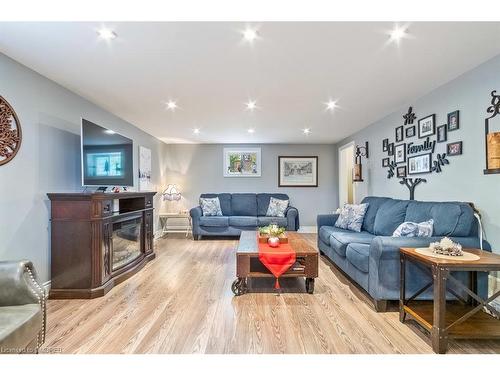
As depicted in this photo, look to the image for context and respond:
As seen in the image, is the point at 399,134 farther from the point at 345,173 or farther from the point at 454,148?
the point at 345,173

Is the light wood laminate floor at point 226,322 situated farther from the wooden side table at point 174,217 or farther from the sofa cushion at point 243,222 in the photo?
the wooden side table at point 174,217

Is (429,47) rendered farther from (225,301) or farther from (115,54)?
(225,301)

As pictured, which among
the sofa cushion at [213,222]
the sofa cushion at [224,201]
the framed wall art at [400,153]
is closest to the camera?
the framed wall art at [400,153]

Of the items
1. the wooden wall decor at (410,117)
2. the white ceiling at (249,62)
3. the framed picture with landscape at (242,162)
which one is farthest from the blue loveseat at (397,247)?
the framed picture with landscape at (242,162)

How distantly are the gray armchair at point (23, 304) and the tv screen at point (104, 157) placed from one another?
1474mm

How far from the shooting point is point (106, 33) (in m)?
1.82

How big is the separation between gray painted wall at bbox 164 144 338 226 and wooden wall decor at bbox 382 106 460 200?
2.45 metres

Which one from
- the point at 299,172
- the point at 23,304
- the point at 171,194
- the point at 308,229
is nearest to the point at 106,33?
the point at 23,304

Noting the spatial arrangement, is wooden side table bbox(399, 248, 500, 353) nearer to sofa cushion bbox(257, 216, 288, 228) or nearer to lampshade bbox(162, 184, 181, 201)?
sofa cushion bbox(257, 216, 288, 228)

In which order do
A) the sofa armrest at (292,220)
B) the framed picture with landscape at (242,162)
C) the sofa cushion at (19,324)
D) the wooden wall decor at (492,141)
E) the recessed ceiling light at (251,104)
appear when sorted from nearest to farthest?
the sofa cushion at (19,324) → the wooden wall decor at (492,141) → the recessed ceiling light at (251,104) → the sofa armrest at (292,220) → the framed picture with landscape at (242,162)

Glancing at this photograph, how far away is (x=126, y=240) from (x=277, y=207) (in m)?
3.36

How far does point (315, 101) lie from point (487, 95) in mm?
1654

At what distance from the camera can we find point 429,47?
79.8 inches

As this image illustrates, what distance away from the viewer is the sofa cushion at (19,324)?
128cm
